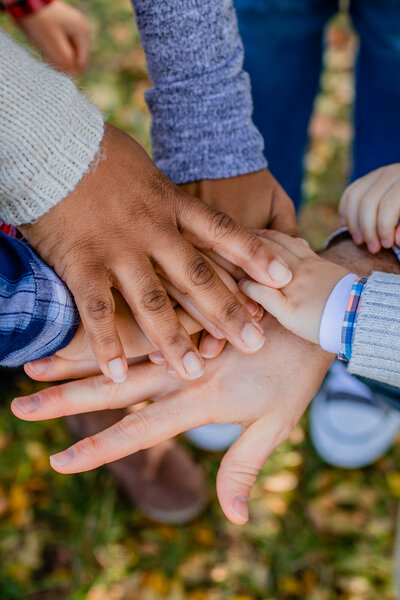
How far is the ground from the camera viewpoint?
2.03 metres

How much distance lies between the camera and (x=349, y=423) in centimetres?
239

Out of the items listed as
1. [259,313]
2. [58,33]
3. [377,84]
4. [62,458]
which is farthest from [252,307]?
[58,33]

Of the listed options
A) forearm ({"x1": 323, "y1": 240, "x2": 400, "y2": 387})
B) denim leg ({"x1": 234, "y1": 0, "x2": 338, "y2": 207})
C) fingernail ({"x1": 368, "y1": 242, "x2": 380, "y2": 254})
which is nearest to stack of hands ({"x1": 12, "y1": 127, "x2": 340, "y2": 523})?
forearm ({"x1": 323, "y1": 240, "x2": 400, "y2": 387})

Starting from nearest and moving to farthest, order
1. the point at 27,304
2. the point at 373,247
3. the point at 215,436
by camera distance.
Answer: the point at 27,304 → the point at 373,247 → the point at 215,436

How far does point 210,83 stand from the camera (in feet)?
4.58

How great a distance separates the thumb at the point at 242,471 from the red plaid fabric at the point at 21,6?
69.2 inches

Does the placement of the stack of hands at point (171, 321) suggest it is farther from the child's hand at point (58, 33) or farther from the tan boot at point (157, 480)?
the child's hand at point (58, 33)

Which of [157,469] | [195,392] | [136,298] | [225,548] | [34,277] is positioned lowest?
[225,548]

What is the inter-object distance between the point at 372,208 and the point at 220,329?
54cm

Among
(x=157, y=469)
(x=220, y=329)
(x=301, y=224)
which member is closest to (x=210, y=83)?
(x=220, y=329)

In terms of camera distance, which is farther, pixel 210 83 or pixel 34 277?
pixel 210 83

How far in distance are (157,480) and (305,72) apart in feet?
5.70

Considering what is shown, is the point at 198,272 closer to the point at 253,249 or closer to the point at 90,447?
the point at 253,249

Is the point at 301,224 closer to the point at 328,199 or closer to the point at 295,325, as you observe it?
the point at 328,199
